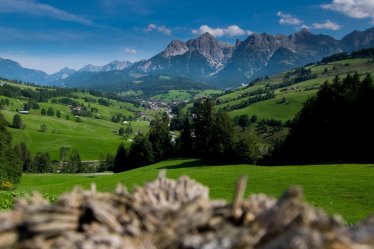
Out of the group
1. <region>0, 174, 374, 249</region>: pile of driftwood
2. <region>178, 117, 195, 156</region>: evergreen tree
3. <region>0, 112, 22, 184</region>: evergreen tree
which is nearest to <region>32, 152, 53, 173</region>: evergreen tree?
<region>0, 112, 22, 184</region>: evergreen tree

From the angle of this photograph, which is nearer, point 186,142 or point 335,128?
point 335,128

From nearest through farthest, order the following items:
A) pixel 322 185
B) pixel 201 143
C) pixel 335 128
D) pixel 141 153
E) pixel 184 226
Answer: pixel 184 226, pixel 322 185, pixel 335 128, pixel 201 143, pixel 141 153

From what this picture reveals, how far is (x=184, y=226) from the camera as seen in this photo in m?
3.04

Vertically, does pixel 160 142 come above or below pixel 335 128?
below

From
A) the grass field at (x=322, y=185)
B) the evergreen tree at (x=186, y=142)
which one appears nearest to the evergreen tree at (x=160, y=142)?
the evergreen tree at (x=186, y=142)

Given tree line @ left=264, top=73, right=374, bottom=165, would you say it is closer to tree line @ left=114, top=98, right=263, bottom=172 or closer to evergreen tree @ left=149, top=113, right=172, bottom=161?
tree line @ left=114, top=98, right=263, bottom=172

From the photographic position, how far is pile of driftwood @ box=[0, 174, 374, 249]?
2826 millimetres

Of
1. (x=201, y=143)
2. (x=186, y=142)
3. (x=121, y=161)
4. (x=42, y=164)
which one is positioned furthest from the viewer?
(x=42, y=164)

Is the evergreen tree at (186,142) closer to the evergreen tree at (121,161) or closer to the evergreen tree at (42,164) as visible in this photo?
the evergreen tree at (121,161)

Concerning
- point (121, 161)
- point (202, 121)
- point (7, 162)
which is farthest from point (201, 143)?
point (7, 162)

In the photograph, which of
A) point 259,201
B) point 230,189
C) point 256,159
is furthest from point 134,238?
point 256,159

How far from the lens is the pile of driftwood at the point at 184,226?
2826mm

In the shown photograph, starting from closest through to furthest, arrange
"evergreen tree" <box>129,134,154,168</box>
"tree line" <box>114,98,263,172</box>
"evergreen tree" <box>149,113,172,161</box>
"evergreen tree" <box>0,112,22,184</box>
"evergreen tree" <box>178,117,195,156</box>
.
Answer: "tree line" <box>114,98,263,172</box> → "evergreen tree" <box>0,112,22,184</box> → "evergreen tree" <box>178,117,195,156</box> → "evergreen tree" <box>129,134,154,168</box> → "evergreen tree" <box>149,113,172,161</box>

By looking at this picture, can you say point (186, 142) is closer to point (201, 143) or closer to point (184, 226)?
point (201, 143)
